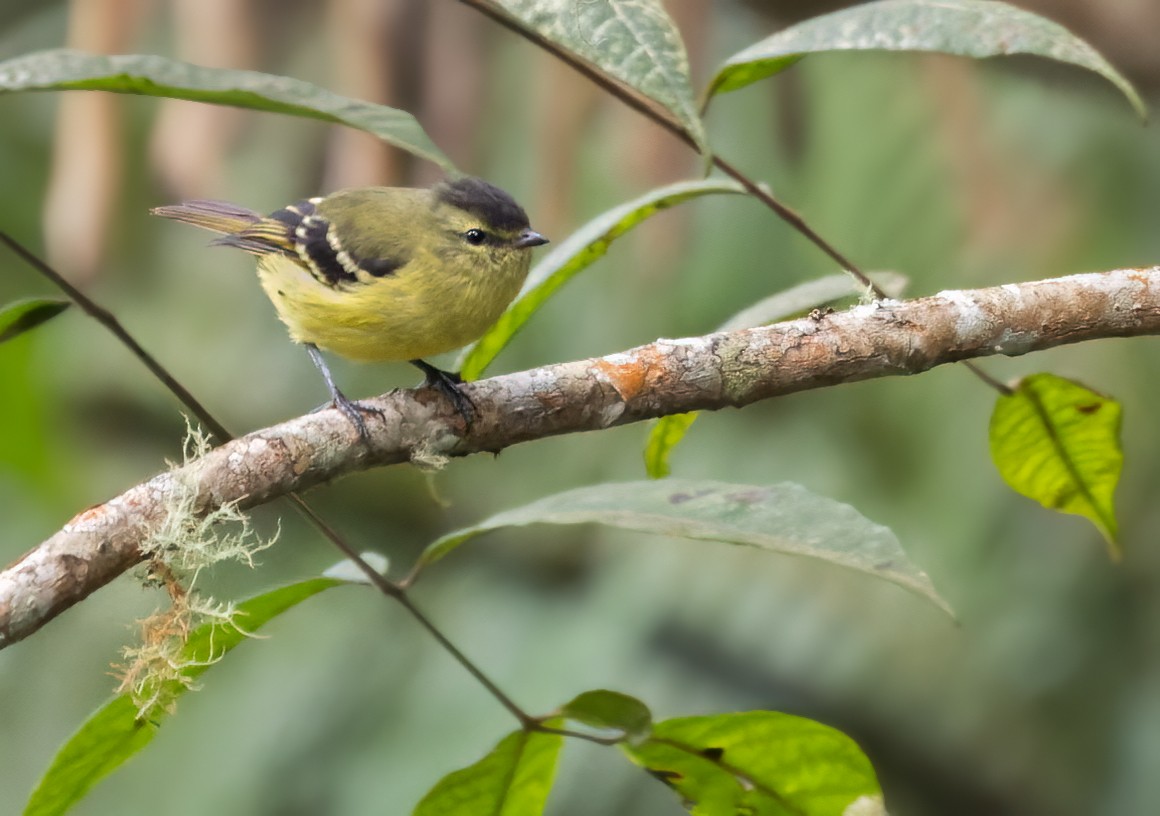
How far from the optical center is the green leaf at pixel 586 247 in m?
1.03

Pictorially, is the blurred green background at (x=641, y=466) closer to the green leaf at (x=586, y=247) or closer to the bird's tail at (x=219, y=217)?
the bird's tail at (x=219, y=217)

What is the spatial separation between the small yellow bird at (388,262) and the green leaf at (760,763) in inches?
22.3

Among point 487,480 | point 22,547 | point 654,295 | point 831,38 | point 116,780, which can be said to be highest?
point 831,38

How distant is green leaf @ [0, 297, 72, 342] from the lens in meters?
0.81

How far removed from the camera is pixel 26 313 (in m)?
0.82

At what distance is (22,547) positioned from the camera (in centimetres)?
251

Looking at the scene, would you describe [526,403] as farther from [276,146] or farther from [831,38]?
[276,146]

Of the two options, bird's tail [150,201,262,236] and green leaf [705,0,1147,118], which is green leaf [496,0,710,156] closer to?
green leaf [705,0,1147,118]

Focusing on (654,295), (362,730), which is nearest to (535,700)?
(362,730)

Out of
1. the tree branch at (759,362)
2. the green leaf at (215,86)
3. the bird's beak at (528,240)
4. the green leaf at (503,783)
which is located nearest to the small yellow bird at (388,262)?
the bird's beak at (528,240)

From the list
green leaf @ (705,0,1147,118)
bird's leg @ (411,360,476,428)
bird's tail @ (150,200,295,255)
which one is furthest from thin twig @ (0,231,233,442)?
bird's tail @ (150,200,295,255)

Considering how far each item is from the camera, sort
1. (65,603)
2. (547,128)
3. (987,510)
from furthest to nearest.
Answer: (987,510), (547,128), (65,603)

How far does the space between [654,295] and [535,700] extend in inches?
33.1

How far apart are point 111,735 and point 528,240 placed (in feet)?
2.69
